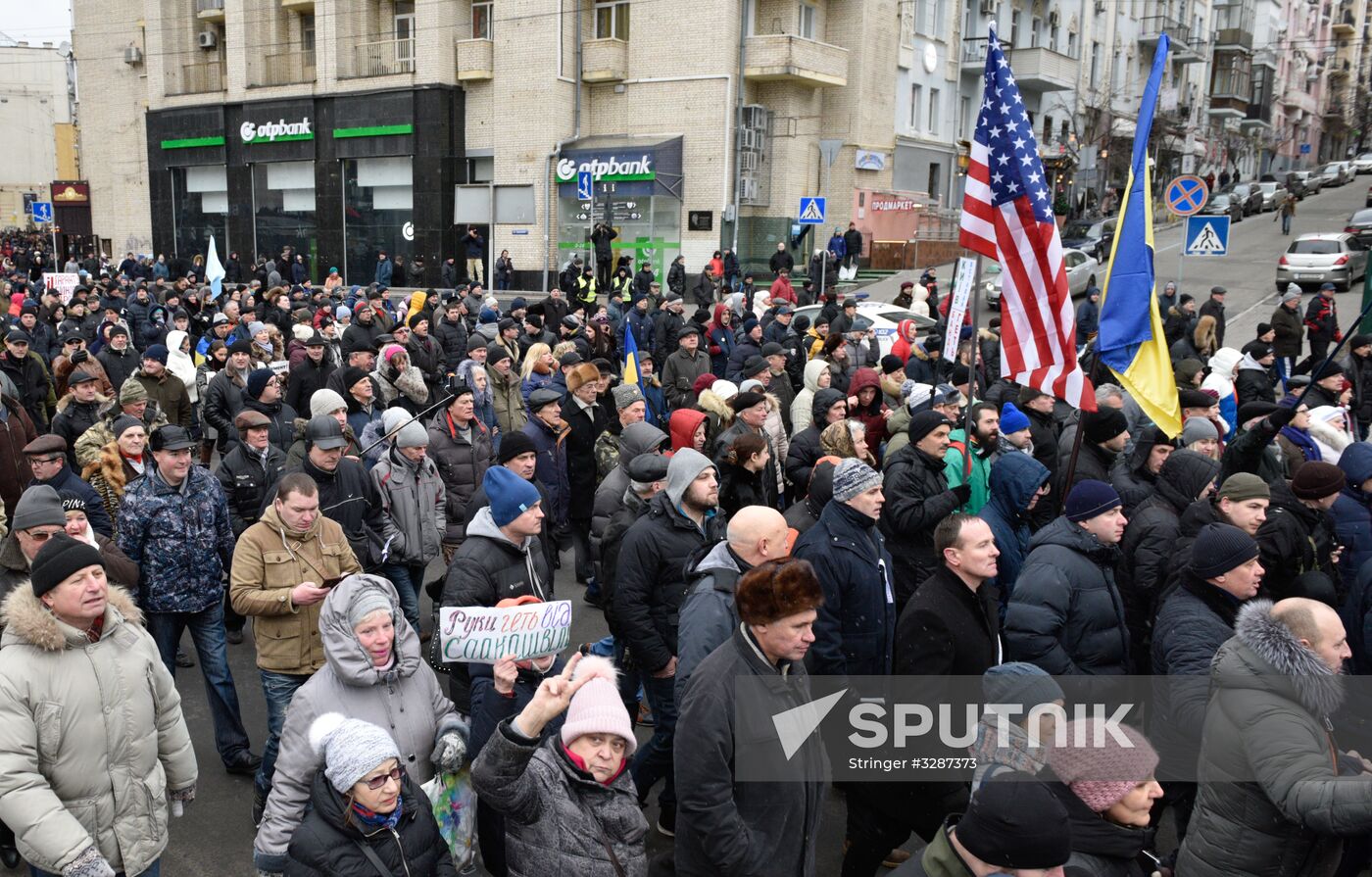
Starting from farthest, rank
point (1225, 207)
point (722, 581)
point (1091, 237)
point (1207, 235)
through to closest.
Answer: point (1225, 207) → point (1091, 237) → point (1207, 235) → point (722, 581)

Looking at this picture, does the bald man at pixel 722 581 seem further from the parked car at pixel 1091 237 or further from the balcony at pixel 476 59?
the balcony at pixel 476 59

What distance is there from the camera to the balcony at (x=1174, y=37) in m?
53.4

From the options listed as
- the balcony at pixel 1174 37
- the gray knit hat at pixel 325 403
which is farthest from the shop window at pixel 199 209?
the balcony at pixel 1174 37

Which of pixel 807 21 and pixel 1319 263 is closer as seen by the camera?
pixel 1319 263

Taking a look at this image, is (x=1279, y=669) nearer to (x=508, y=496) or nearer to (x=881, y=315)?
(x=508, y=496)

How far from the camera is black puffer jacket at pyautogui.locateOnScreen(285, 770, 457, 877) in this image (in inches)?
131

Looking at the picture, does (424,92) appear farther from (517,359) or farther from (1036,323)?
(1036,323)

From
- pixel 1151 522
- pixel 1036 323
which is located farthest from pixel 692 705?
pixel 1036 323

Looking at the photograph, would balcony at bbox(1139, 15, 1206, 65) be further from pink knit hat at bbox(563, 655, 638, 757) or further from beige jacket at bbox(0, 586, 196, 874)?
beige jacket at bbox(0, 586, 196, 874)

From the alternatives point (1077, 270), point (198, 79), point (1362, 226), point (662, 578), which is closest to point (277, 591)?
point (662, 578)

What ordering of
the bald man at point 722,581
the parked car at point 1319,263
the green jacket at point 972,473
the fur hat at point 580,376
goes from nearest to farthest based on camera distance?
the bald man at point 722,581 → the green jacket at point 972,473 → the fur hat at point 580,376 → the parked car at point 1319,263

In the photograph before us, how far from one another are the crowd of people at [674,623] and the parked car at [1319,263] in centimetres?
2256

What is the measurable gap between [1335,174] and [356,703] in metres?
68.6

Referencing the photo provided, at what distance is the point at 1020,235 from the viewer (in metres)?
6.37
